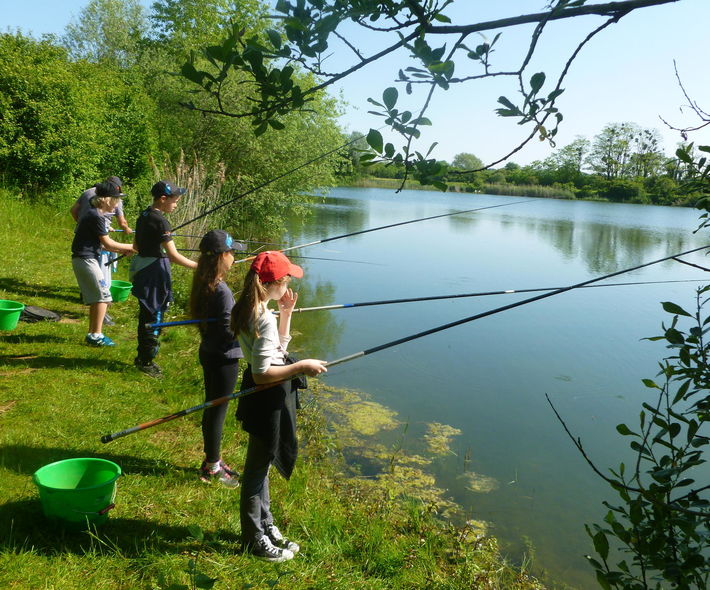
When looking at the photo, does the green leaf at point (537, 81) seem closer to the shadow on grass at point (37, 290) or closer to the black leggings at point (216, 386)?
the black leggings at point (216, 386)

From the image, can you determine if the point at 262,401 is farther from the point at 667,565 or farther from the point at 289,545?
the point at 667,565

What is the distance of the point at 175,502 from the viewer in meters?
3.09

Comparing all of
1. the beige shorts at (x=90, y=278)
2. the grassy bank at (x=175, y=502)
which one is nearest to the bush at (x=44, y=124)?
the grassy bank at (x=175, y=502)

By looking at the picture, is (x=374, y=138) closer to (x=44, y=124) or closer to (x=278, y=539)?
(x=278, y=539)

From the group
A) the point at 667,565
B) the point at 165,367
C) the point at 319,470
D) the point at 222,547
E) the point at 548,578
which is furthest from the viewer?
the point at 165,367

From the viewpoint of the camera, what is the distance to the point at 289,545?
2.89 m

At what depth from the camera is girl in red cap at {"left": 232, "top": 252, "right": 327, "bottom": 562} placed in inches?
98.3

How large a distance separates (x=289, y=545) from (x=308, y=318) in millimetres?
6324

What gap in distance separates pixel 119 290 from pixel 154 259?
2103 mm

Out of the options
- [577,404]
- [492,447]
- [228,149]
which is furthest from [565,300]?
[228,149]

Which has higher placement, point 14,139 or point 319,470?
point 14,139

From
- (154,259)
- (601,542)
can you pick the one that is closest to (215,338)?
(154,259)

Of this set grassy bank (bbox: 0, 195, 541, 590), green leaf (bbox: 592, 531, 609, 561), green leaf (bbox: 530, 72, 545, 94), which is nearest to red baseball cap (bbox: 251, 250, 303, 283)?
grassy bank (bbox: 0, 195, 541, 590)

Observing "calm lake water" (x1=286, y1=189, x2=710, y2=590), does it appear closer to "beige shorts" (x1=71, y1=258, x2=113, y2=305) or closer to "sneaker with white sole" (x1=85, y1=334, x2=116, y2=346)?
"sneaker with white sole" (x1=85, y1=334, x2=116, y2=346)
